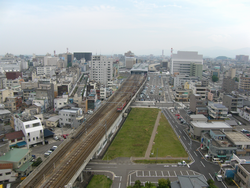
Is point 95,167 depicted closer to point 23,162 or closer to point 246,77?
→ point 23,162

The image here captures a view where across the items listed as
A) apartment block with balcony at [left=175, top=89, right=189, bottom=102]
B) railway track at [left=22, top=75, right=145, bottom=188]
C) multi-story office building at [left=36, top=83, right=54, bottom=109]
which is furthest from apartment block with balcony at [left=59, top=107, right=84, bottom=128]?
apartment block with balcony at [left=175, top=89, right=189, bottom=102]

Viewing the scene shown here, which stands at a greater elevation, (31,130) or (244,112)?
(244,112)

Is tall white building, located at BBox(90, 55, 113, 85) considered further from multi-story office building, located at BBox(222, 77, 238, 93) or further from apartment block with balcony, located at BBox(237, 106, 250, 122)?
apartment block with balcony, located at BBox(237, 106, 250, 122)

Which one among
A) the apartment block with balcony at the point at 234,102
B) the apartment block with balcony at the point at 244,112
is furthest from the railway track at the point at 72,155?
the apartment block with balcony at the point at 244,112

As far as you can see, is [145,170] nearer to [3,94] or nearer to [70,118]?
[70,118]

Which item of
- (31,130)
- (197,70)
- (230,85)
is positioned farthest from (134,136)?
(197,70)
